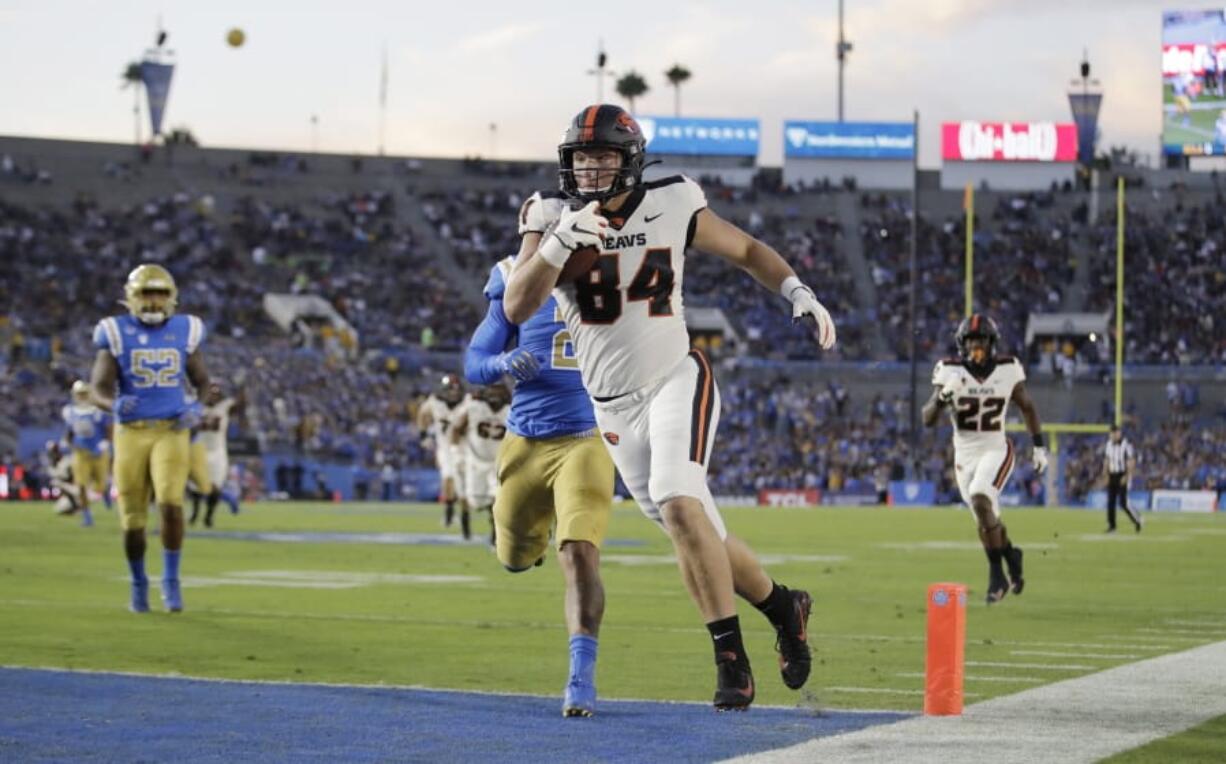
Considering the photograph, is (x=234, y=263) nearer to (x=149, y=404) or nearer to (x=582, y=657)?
(x=149, y=404)

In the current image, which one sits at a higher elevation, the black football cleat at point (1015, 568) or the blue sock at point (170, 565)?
the blue sock at point (170, 565)

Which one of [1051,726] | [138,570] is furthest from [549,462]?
[138,570]

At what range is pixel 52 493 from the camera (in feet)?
143

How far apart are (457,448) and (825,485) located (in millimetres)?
25237

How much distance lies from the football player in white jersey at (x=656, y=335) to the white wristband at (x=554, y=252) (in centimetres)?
2

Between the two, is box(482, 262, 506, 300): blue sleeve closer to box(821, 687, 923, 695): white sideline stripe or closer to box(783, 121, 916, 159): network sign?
box(821, 687, 923, 695): white sideline stripe

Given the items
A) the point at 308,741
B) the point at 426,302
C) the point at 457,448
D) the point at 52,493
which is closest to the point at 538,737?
the point at 308,741

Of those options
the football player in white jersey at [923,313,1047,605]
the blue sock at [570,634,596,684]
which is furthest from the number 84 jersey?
the blue sock at [570,634,596,684]

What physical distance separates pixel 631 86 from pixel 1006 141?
2357cm

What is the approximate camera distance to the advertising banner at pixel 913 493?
47.5 metres

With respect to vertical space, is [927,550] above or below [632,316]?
below

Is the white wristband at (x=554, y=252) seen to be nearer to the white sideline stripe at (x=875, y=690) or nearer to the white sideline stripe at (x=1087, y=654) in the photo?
the white sideline stripe at (x=875, y=690)

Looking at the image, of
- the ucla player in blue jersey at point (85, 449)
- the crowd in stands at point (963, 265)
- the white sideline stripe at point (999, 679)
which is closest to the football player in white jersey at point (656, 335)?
the white sideline stripe at point (999, 679)

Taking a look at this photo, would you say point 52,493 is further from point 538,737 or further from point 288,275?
→ point 538,737
